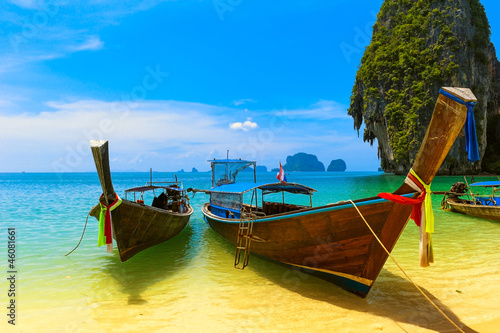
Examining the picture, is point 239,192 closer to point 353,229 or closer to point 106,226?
point 106,226

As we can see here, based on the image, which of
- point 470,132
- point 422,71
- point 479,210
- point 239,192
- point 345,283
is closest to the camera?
point 470,132

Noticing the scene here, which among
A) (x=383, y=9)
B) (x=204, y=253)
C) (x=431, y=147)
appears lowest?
(x=204, y=253)

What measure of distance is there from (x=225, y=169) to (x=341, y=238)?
32.4 feet

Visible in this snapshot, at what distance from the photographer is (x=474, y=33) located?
148ft

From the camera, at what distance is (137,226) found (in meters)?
7.93

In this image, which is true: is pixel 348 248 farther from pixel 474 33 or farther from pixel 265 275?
pixel 474 33

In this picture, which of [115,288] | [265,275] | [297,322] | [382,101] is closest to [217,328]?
[297,322]

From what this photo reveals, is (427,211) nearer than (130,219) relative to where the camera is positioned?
Yes

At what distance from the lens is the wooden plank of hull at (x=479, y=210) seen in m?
14.0

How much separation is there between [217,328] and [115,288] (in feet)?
10.3

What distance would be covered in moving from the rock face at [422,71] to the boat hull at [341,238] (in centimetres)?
4317

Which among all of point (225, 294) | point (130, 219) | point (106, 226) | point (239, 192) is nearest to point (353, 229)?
point (225, 294)

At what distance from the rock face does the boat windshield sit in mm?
37096

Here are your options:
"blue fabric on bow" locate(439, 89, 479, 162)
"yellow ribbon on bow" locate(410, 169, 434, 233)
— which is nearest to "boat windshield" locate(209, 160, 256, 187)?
"yellow ribbon on bow" locate(410, 169, 434, 233)
